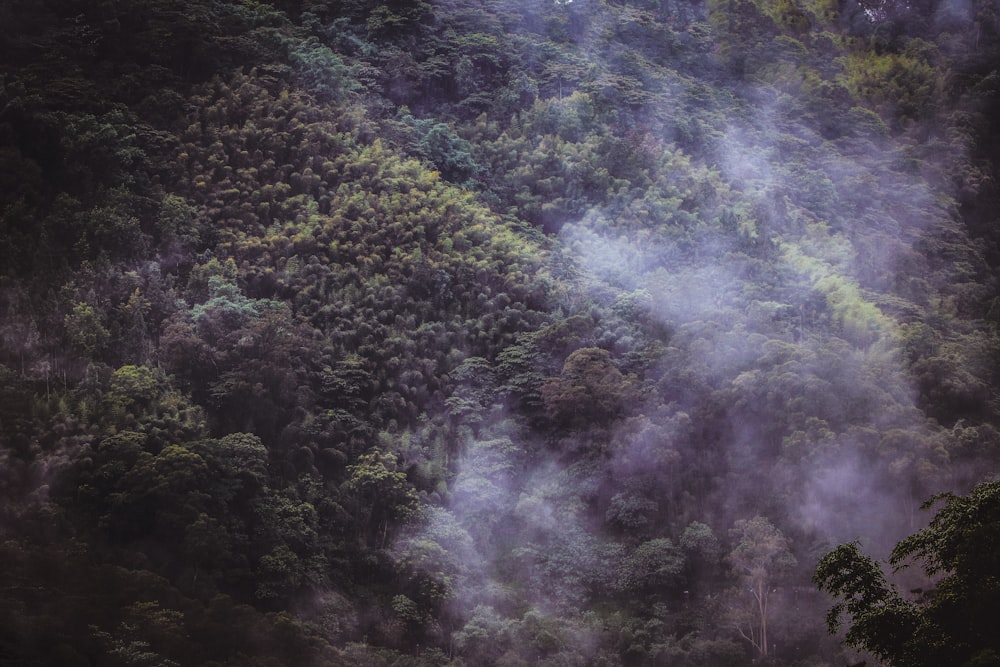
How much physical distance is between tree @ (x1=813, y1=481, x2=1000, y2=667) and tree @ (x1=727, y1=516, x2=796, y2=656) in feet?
19.3

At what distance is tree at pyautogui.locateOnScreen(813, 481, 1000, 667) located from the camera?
32.4 feet

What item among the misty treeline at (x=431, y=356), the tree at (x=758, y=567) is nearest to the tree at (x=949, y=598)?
the misty treeline at (x=431, y=356)

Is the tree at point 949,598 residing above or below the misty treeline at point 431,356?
above

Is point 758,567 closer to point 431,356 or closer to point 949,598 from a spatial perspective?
point 949,598

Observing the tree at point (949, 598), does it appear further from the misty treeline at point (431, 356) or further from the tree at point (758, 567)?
the tree at point (758, 567)

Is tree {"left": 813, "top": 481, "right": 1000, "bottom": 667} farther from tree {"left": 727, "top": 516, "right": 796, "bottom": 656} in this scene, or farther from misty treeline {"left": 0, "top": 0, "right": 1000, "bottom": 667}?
tree {"left": 727, "top": 516, "right": 796, "bottom": 656}

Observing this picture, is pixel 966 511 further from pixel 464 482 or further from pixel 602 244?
pixel 602 244

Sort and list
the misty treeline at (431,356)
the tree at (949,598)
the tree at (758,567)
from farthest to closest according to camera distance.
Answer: the tree at (758,567) < the misty treeline at (431,356) < the tree at (949,598)

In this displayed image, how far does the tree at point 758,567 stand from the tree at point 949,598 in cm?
589

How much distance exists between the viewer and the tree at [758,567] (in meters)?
16.3

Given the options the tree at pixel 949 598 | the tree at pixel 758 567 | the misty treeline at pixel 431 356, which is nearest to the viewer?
the tree at pixel 949 598

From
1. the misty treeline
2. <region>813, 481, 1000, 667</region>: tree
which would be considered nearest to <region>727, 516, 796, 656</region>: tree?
the misty treeline

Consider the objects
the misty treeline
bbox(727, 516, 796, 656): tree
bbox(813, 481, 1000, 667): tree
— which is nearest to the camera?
bbox(813, 481, 1000, 667): tree

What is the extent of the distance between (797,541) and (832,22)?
19.1m
